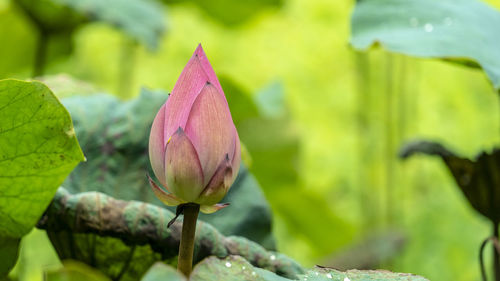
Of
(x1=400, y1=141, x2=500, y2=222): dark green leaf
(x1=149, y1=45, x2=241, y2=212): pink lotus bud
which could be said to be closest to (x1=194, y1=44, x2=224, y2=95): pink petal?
(x1=149, y1=45, x2=241, y2=212): pink lotus bud

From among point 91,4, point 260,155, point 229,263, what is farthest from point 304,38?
point 229,263

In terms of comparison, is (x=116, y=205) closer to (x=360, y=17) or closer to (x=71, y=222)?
(x=71, y=222)

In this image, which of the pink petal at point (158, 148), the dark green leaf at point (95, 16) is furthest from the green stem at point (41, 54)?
the pink petal at point (158, 148)

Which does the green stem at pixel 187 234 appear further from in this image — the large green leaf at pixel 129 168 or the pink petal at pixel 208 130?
the large green leaf at pixel 129 168

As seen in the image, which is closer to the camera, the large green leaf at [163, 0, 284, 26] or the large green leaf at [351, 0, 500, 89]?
the large green leaf at [351, 0, 500, 89]

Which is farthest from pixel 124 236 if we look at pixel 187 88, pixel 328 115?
pixel 328 115

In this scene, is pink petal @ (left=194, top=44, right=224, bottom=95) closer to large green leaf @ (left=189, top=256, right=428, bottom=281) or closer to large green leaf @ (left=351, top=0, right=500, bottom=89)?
large green leaf @ (left=189, top=256, right=428, bottom=281)

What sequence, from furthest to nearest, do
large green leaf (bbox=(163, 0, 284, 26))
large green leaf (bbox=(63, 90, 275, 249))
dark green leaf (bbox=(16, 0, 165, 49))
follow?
large green leaf (bbox=(163, 0, 284, 26))
dark green leaf (bbox=(16, 0, 165, 49))
large green leaf (bbox=(63, 90, 275, 249))

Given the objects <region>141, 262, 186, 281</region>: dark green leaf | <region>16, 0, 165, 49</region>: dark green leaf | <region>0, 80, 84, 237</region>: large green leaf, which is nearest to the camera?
<region>141, 262, 186, 281</region>: dark green leaf
